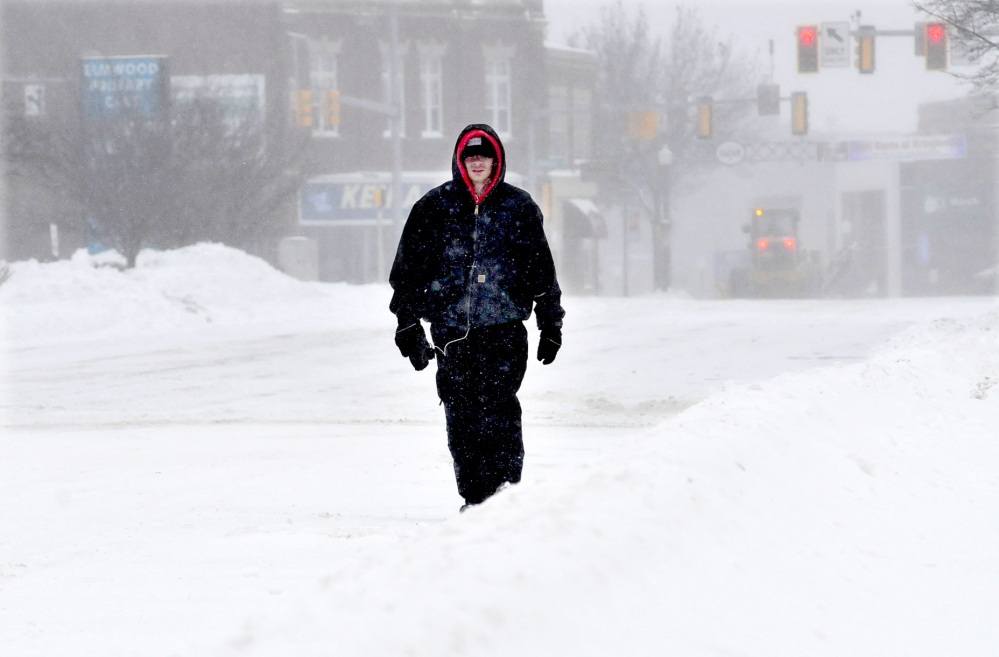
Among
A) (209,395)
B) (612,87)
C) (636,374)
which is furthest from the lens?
(612,87)

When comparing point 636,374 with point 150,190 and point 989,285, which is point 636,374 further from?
point 989,285

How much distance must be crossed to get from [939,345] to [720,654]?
805 cm

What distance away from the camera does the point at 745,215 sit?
261 feet

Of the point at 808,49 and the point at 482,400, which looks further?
the point at 808,49

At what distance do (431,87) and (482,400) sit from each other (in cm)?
4257

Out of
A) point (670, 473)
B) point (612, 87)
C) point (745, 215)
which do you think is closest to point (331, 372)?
point (670, 473)

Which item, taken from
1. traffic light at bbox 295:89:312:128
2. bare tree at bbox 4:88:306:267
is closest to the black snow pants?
bare tree at bbox 4:88:306:267

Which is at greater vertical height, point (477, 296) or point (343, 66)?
point (343, 66)

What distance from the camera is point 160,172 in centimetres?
2920

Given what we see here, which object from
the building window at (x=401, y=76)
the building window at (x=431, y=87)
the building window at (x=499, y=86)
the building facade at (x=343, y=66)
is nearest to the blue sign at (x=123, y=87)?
the building facade at (x=343, y=66)

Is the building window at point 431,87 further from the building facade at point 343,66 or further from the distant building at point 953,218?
A: the distant building at point 953,218

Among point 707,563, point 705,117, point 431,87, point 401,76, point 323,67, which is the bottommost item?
point 707,563

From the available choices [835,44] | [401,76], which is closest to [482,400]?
[835,44]

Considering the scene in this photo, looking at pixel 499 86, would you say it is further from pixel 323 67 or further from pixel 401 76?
pixel 323 67
